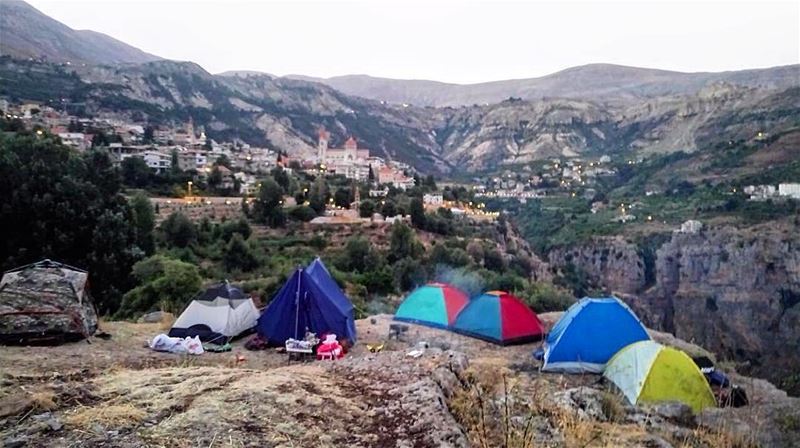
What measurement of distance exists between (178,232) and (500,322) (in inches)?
894

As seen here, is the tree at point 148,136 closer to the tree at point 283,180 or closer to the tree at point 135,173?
the tree at point 135,173

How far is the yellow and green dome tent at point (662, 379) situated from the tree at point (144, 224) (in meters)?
19.4

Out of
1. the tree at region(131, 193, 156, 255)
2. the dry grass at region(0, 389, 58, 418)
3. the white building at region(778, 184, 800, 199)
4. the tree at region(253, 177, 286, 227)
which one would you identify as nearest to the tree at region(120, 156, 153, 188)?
the tree at region(253, 177, 286, 227)

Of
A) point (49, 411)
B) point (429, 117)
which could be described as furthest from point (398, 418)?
point (429, 117)

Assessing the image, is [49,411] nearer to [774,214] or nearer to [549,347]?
[549,347]

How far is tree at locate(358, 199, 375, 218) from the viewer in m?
41.8

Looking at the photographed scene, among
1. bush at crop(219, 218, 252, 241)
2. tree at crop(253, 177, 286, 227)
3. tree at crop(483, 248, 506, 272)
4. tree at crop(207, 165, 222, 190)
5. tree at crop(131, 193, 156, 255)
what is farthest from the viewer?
tree at crop(207, 165, 222, 190)

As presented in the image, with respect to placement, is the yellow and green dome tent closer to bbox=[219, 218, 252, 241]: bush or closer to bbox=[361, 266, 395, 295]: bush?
bbox=[361, 266, 395, 295]: bush

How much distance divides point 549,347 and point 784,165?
226ft

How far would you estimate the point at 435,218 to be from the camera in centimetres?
4128

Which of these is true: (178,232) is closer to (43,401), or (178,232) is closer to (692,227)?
(43,401)

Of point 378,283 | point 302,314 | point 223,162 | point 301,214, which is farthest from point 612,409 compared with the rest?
point 223,162

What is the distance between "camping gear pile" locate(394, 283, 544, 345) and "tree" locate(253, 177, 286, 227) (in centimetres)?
2653

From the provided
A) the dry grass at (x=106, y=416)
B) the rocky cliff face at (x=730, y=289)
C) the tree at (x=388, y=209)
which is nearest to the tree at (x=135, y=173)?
the tree at (x=388, y=209)
